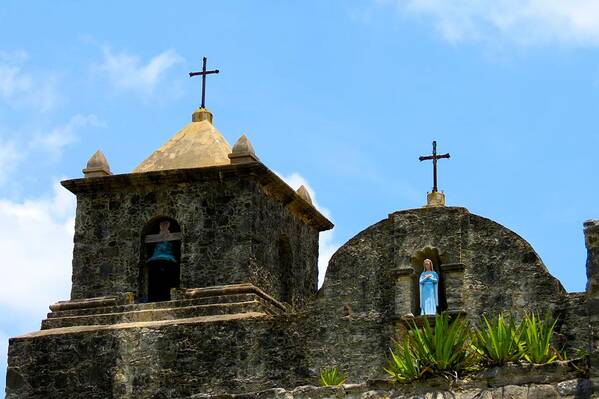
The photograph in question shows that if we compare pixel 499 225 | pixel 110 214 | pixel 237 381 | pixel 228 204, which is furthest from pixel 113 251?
pixel 499 225

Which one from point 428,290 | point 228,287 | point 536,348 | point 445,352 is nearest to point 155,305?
point 228,287

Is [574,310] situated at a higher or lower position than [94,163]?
lower

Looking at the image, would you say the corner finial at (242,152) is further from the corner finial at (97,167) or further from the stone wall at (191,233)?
the corner finial at (97,167)

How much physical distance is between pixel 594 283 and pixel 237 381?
410 inches

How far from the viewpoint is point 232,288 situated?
22.8 metres

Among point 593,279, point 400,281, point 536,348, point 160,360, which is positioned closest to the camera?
point 593,279

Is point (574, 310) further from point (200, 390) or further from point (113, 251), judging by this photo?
point (113, 251)

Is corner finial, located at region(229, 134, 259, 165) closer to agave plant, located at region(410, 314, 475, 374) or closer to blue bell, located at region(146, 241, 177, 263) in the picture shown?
blue bell, located at region(146, 241, 177, 263)

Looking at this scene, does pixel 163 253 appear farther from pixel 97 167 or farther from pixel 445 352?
pixel 445 352

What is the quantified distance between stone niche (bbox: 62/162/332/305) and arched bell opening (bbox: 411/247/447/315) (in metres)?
2.74

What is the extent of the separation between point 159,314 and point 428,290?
4456mm

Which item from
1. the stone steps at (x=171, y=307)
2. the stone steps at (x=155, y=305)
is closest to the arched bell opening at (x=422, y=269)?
the stone steps at (x=171, y=307)

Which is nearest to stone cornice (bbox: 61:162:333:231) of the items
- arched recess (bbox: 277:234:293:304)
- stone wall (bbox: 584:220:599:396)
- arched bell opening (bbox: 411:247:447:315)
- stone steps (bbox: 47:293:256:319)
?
arched recess (bbox: 277:234:293:304)

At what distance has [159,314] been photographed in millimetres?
22984
